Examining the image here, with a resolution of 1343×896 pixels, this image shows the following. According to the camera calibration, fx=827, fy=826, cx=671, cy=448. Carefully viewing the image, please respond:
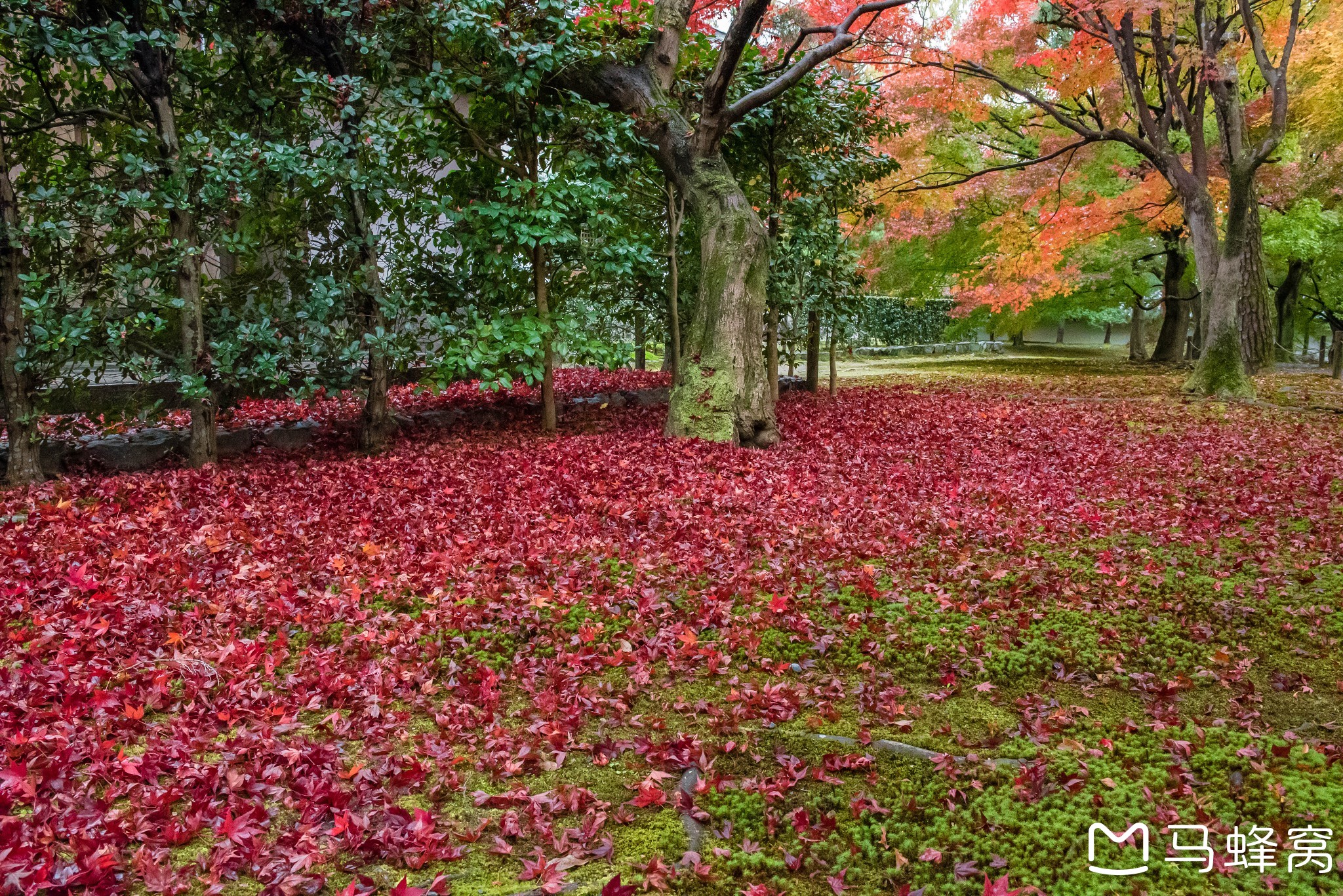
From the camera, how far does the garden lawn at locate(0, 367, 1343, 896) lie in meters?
2.29

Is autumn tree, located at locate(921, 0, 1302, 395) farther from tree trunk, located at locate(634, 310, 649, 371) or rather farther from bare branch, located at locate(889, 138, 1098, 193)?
tree trunk, located at locate(634, 310, 649, 371)

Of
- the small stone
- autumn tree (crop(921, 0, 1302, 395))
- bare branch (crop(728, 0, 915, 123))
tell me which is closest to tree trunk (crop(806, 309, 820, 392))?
bare branch (crop(728, 0, 915, 123))

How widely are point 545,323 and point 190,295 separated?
2939 mm

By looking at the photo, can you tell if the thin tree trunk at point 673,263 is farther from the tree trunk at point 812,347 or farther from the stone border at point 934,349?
the stone border at point 934,349

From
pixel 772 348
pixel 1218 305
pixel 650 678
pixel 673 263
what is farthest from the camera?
pixel 1218 305

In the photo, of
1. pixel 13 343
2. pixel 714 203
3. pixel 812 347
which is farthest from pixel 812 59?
pixel 13 343

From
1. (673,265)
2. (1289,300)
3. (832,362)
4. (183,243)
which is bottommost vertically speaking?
(832,362)

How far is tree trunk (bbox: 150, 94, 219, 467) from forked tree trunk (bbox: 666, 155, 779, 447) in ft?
13.3

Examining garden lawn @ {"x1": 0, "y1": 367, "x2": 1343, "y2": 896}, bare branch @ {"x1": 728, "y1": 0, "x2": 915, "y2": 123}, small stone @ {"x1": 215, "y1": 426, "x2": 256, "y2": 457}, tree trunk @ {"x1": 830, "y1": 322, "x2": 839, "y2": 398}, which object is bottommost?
garden lawn @ {"x1": 0, "y1": 367, "x2": 1343, "y2": 896}

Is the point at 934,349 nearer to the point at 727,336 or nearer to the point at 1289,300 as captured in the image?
the point at 1289,300

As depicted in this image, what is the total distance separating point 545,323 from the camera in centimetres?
788

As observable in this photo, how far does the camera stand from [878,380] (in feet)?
55.0

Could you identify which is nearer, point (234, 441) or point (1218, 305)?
point (234, 441)

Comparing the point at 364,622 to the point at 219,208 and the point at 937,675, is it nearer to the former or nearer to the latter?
the point at 937,675
